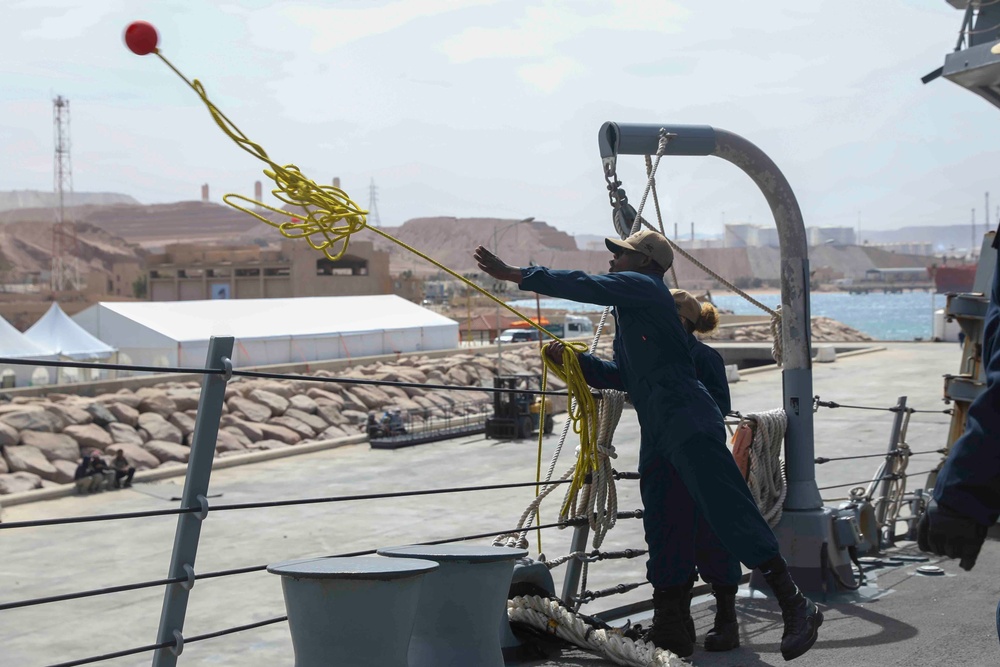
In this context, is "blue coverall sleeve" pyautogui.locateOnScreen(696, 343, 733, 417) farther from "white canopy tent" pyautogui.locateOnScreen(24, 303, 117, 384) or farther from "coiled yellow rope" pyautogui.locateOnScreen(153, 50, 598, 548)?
"white canopy tent" pyautogui.locateOnScreen(24, 303, 117, 384)

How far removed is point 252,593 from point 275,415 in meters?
18.1

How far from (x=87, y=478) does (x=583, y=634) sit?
1885 cm

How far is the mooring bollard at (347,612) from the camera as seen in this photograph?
9.71ft

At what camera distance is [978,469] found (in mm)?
2602

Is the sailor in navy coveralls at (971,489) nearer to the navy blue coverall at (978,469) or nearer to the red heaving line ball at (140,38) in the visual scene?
the navy blue coverall at (978,469)

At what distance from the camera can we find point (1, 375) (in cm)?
3303

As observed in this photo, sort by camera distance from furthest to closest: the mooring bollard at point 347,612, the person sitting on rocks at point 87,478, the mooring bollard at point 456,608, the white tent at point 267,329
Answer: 1. the white tent at point 267,329
2. the person sitting on rocks at point 87,478
3. the mooring bollard at point 456,608
4. the mooring bollard at point 347,612

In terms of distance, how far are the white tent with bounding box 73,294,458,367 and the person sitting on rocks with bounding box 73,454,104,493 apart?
12393 millimetres

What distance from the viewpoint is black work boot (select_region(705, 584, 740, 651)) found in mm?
4746

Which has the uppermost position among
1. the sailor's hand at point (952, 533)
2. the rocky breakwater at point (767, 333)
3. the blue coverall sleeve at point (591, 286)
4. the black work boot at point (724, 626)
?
the blue coverall sleeve at point (591, 286)

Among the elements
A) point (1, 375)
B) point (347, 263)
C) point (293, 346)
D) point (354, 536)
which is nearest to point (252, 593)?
point (354, 536)

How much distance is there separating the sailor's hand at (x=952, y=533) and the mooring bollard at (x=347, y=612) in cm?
136

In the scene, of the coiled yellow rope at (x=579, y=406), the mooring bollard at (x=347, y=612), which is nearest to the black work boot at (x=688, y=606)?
the coiled yellow rope at (x=579, y=406)

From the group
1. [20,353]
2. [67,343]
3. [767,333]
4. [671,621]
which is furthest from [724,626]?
[767,333]
